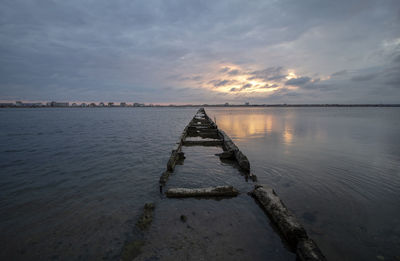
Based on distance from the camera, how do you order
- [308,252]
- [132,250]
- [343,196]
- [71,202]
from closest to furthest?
[308,252], [132,250], [71,202], [343,196]

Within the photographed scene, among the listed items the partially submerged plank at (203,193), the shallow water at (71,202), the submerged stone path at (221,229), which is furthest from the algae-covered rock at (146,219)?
the partially submerged plank at (203,193)

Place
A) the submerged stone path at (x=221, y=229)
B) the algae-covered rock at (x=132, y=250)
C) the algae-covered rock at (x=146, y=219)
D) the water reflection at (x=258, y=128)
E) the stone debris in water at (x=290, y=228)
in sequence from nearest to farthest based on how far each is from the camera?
the stone debris in water at (x=290, y=228), the algae-covered rock at (x=132, y=250), the submerged stone path at (x=221, y=229), the algae-covered rock at (x=146, y=219), the water reflection at (x=258, y=128)

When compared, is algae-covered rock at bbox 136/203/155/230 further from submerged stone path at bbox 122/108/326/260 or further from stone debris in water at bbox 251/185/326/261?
stone debris in water at bbox 251/185/326/261

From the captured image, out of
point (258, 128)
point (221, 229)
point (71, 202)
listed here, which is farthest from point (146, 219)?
point (258, 128)

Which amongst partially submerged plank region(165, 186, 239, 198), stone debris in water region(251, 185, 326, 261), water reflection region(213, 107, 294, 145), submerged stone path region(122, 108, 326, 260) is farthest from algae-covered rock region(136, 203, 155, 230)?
water reflection region(213, 107, 294, 145)

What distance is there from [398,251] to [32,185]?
33.3 ft

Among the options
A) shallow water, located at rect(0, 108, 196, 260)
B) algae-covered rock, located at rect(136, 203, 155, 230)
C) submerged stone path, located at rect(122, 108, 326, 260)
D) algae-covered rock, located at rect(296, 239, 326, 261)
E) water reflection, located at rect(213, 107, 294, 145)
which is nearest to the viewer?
algae-covered rock, located at rect(296, 239, 326, 261)

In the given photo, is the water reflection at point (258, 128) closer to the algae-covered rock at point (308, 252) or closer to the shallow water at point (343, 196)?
the shallow water at point (343, 196)

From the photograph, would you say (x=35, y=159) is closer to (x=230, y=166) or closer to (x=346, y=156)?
(x=230, y=166)

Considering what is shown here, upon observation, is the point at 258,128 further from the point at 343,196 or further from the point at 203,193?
the point at 203,193

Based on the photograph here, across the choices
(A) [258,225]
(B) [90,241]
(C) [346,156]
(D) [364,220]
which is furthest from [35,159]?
(C) [346,156]

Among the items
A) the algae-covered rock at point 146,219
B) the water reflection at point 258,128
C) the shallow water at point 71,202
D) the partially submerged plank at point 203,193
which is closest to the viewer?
the shallow water at point 71,202

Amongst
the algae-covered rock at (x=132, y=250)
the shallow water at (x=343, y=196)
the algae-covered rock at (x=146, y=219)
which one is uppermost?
the algae-covered rock at (x=146, y=219)

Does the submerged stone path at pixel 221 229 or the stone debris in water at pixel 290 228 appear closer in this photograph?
the stone debris in water at pixel 290 228
